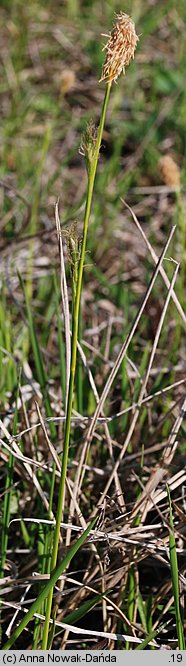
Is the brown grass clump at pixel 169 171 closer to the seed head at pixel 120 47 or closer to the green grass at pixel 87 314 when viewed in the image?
the green grass at pixel 87 314

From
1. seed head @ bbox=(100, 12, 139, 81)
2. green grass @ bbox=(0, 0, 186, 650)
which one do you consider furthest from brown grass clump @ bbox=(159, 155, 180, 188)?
seed head @ bbox=(100, 12, 139, 81)

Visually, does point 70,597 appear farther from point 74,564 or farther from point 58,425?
point 58,425

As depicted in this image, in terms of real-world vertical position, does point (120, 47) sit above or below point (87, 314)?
above

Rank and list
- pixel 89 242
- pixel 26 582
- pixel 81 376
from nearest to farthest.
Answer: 1. pixel 26 582
2. pixel 81 376
3. pixel 89 242

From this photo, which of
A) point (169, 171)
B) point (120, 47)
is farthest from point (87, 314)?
point (120, 47)

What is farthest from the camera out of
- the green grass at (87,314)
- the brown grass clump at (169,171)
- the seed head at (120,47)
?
the brown grass clump at (169,171)

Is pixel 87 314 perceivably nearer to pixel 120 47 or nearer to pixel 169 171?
pixel 169 171

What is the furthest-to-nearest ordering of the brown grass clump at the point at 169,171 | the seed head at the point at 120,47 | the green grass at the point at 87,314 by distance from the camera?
1. the brown grass clump at the point at 169,171
2. the green grass at the point at 87,314
3. the seed head at the point at 120,47

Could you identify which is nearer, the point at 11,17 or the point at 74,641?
the point at 74,641

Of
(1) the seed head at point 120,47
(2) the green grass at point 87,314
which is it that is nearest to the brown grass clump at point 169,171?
(2) the green grass at point 87,314

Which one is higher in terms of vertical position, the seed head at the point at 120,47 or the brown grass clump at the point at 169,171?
the seed head at the point at 120,47
